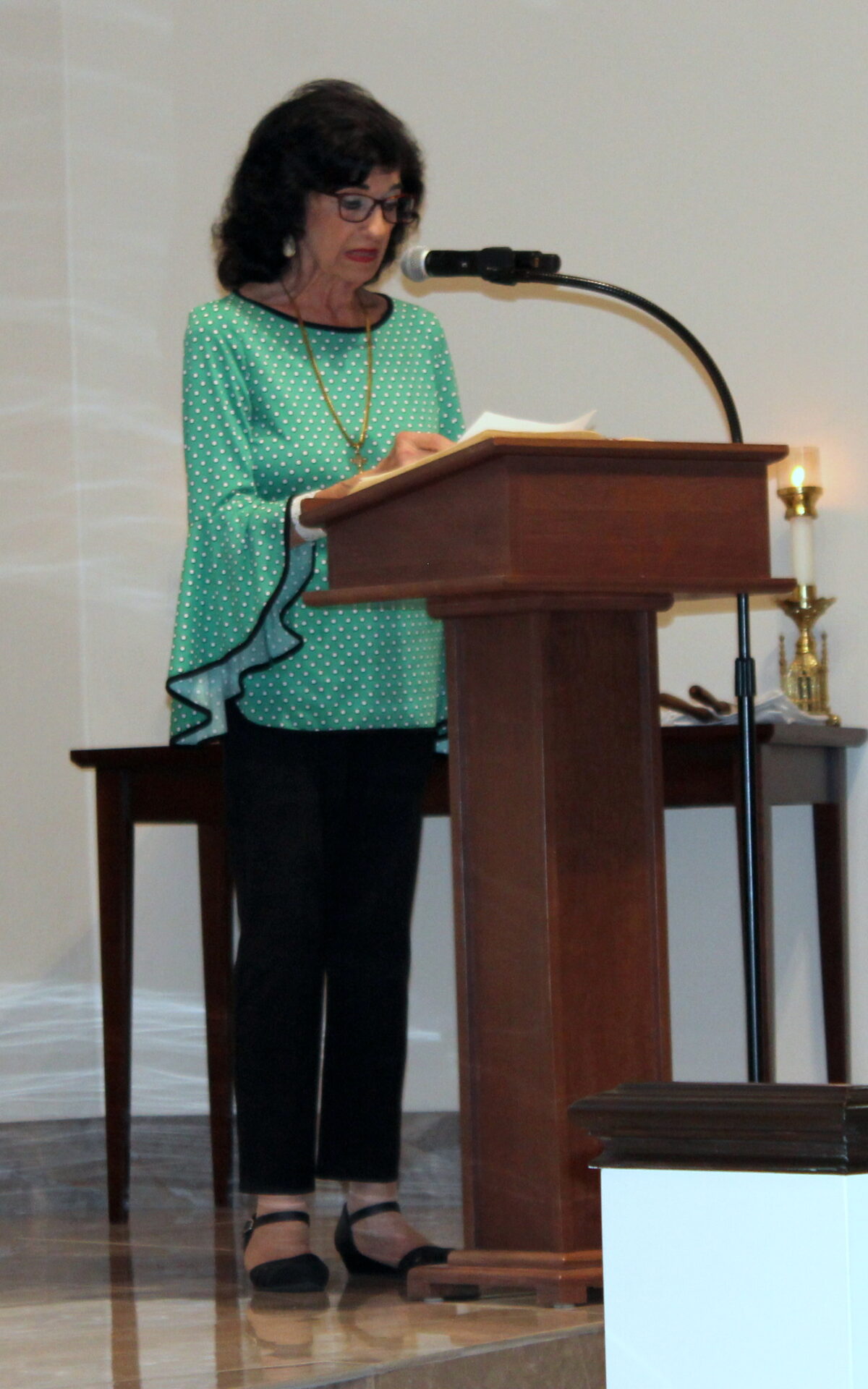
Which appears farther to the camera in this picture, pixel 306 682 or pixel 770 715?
pixel 770 715

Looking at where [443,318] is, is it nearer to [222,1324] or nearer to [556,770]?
[556,770]

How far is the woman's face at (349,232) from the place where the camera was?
2.27 m

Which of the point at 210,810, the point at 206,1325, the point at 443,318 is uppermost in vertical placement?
the point at 443,318

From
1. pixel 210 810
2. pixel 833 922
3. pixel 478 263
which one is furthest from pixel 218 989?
pixel 478 263

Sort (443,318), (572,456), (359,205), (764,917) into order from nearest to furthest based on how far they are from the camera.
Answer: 1. (572,456)
2. (359,205)
3. (764,917)
4. (443,318)

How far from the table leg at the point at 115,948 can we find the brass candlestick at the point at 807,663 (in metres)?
1.25

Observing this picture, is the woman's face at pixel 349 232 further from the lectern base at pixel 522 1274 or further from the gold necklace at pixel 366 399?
the lectern base at pixel 522 1274

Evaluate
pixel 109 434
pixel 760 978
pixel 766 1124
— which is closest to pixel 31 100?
pixel 109 434

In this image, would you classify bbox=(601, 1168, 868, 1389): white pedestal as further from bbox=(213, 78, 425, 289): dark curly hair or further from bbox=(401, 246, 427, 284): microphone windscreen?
bbox=(213, 78, 425, 289): dark curly hair

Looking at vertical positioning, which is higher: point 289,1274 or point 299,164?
point 299,164

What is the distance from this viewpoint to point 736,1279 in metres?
0.98

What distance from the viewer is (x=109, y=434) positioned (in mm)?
3766

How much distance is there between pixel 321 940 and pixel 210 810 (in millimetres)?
965

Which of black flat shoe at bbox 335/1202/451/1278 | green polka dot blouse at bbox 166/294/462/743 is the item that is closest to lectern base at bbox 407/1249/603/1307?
black flat shoe at bbox 335/1202/451/1278
